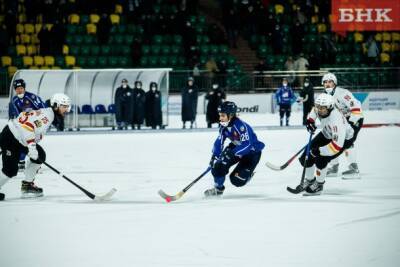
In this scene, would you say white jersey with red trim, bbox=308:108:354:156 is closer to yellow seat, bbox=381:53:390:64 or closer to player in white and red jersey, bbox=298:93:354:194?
player in white and red jersey, bbox=298:93:354:194

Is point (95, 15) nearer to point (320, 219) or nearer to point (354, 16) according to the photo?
point (354, 16)

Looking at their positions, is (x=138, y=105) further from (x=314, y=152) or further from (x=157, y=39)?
(x=314, y=152)

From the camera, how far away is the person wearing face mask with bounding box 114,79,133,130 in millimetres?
19141

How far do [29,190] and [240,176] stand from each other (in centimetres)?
225

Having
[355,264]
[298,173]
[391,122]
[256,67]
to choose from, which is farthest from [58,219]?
[256,67]

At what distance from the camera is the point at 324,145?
907 cm

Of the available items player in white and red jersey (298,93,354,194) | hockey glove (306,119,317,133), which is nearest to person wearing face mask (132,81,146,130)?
hockey glove (306,119,317,133)

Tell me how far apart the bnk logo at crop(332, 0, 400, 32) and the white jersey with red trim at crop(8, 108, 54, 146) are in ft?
57.2

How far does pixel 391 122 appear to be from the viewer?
19938 mm

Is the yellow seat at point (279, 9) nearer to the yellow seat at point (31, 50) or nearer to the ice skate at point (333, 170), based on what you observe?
the yellow seat at point (31, 50)

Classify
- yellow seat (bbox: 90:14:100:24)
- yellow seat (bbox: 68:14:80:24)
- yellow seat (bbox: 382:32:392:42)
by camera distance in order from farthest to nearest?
Answer: yellow seat (bbox: 382:32:392:42) → yellow seat (bbox: 90:14:100:24) → yellow seat (bbox: 68:14:80:24)

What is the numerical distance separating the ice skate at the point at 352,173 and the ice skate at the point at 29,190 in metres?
3.83

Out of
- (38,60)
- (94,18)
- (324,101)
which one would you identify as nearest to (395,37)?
(94,18)

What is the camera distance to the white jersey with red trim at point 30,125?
8.36 meters
